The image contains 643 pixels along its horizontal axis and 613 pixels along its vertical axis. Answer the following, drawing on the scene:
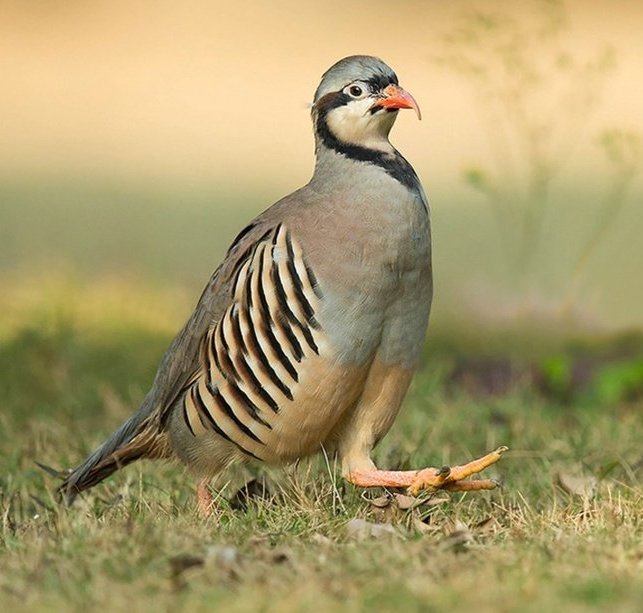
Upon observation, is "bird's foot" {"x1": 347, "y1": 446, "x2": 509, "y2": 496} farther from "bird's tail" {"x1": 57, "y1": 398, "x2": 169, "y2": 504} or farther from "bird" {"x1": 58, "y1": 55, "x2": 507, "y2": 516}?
"bird's tail" {"x1": 57, "y1": 398, "x2": 169, "y2": 504}

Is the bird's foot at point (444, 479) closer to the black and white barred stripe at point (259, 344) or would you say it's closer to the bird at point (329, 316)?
A: the bird at point (329, 316)

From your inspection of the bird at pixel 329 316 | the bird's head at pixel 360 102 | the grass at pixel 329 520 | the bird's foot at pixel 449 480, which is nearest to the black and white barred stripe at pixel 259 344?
the bird at pixel 329 316

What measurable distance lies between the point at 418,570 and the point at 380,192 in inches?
64.2

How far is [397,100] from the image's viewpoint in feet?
16.5

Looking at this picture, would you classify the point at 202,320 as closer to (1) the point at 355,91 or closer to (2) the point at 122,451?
(2) the point at 122,451

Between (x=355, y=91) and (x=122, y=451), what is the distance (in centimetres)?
167

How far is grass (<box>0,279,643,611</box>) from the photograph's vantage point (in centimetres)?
356

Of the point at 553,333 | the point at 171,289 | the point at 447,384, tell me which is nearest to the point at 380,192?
the point at 447,384

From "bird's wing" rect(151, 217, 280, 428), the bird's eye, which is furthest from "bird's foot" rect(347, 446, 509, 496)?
the bird's eye

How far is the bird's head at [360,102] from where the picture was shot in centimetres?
508

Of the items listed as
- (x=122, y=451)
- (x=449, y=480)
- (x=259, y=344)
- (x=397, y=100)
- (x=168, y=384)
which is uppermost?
(x=397, y=100)

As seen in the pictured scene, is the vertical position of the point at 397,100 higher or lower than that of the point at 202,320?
higher

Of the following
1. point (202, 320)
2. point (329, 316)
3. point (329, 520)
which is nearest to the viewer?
point (329, 520)

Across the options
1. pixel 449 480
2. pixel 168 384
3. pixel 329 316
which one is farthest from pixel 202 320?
pixel 449 480
